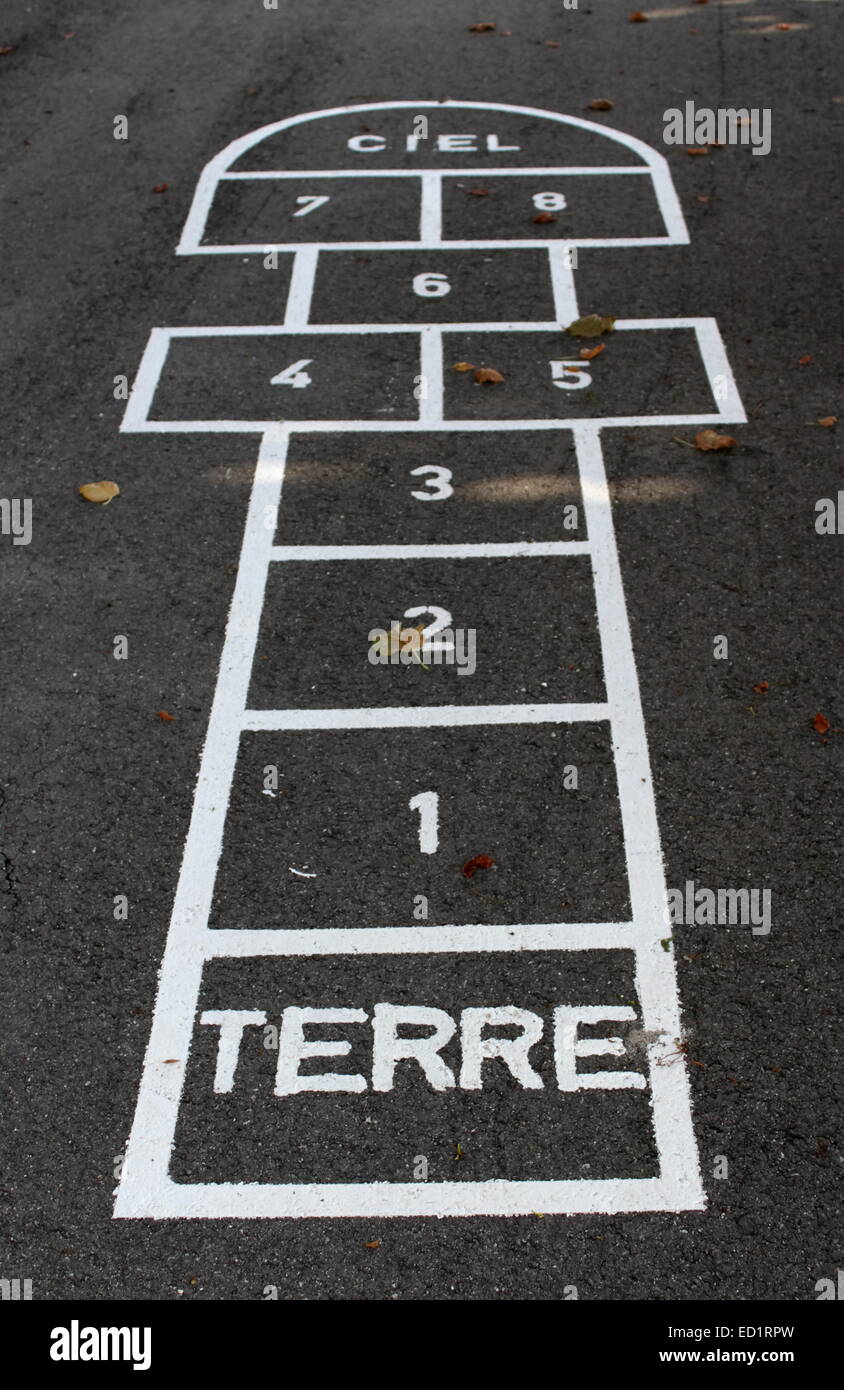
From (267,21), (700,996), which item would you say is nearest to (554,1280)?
(700,996)

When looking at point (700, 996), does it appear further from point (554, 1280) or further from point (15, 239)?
point (15, 239)

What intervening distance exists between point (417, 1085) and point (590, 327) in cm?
565

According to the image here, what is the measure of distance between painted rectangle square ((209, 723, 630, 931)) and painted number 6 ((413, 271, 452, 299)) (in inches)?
173

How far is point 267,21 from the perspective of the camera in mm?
14664

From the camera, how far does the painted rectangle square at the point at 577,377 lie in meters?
8.04

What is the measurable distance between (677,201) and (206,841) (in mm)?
7255

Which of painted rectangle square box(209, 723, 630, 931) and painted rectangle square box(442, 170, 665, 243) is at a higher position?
painted rectangle square box(442, 170, 665, 243)

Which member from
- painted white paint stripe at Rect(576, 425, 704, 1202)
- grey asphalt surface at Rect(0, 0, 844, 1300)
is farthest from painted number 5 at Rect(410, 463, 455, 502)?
painted white paint stripe at Rect(576, 425, 704, 1202)

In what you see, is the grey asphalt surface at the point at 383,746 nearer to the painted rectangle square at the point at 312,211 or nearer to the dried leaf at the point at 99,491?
the dried leaf at the point at 99,491

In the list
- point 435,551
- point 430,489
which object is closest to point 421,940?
point 435,551

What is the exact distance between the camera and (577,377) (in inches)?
328

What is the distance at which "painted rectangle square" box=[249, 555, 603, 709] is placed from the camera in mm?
6125

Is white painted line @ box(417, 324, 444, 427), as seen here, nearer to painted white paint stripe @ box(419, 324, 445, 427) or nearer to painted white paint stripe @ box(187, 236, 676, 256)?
painted white paint stripe @ box(419, 324, 445, 427)

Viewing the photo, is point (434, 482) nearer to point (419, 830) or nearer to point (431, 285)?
point (431, 285)
